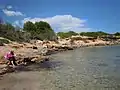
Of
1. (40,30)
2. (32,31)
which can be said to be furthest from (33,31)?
(40,30)

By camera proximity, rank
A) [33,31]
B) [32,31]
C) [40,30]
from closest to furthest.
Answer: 1. [32,31]
2. [33,31]
3. [40,30]

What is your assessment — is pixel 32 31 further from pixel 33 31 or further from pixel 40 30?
pixel 40 30

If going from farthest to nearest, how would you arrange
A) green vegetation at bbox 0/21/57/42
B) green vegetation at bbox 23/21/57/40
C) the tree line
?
1. green vegetation at bbox 23/21/57/40
2. the tree line
3. green vegetation at bbox 0/21/57/42

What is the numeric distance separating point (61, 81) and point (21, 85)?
3736 millimetres

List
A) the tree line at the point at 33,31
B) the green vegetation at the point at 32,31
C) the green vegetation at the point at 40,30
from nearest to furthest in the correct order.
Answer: the green vegetation at the point at 32,31
the tree line at the point at 33,31
the green vegetation at the point at 40,30

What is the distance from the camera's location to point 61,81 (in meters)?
22.5

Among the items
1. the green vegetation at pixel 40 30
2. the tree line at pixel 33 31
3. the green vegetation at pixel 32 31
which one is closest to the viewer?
the green vegetation at pixel 32 31

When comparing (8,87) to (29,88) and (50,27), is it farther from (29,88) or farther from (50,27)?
(50,27)

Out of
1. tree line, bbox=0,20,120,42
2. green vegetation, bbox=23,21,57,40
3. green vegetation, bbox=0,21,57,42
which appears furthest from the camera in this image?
green vegetation, bbox=23,21,57,40

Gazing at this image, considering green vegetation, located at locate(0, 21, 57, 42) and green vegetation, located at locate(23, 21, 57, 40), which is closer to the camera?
green vegetation, located at locate(0, 21, 57, 42)

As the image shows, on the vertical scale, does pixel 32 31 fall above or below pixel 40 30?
below

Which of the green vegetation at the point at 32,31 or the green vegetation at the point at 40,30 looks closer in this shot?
the green vegetation at the point at 32,31

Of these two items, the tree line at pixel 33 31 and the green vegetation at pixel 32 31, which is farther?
the tree line at pixel 33 31

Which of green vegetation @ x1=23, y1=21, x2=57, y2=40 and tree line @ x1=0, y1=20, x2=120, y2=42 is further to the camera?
green vegetation @ x1=23, y1=21, x2=57, y2=40
